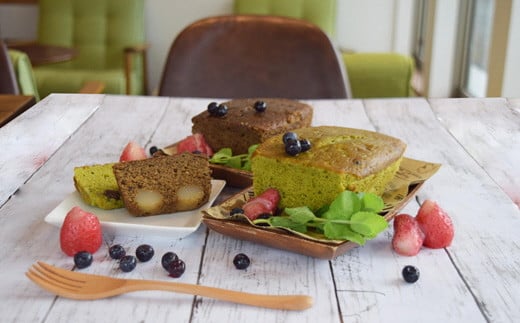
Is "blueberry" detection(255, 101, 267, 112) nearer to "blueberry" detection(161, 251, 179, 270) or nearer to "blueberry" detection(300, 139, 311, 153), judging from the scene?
"blueberry" detection(300, 139, 311, 153)

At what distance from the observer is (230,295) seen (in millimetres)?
909

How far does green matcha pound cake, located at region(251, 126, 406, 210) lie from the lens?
111cm

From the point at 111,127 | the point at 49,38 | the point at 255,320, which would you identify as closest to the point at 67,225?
the point at 255,320

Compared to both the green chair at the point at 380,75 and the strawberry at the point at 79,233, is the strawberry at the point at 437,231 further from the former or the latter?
the green chair at the point at 380,75

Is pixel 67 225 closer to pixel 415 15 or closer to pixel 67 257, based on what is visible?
pixel 67 257

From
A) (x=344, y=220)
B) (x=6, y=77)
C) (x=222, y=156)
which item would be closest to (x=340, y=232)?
(x=344, y=220)

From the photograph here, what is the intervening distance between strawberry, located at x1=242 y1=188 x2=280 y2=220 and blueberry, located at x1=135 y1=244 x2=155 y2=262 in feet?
0.50

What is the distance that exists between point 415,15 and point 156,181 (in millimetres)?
5375

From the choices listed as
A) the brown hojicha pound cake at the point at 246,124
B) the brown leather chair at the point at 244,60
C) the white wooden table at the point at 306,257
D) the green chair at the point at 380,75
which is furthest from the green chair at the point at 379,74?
the brown hojicha pound cake at the point at 246,124

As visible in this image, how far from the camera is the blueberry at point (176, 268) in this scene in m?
0.97

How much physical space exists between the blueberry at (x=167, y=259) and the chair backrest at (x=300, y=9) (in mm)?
4213

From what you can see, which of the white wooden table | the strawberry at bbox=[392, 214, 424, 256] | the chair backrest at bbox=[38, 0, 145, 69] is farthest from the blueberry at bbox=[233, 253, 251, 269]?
the chair backrest at bbox=[38, 0, 145, 69]

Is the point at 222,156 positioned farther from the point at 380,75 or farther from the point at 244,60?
the point at 380,75

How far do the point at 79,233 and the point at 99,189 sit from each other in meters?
0.15
